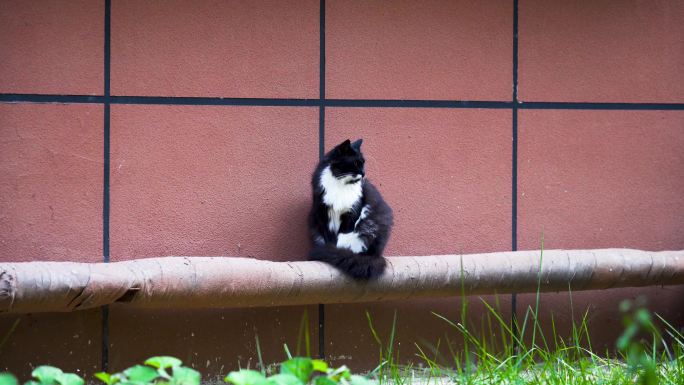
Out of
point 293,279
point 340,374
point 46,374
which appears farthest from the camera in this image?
point 293,279

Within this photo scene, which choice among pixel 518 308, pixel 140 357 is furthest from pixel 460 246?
pixel 140 357

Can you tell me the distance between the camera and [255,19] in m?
3.63

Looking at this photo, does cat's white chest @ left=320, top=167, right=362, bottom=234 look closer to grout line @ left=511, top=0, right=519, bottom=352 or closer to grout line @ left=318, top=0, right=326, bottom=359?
grout line @ left=318, top=0, right=326, bottom=359

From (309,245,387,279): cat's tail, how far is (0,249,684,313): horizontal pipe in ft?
0.11

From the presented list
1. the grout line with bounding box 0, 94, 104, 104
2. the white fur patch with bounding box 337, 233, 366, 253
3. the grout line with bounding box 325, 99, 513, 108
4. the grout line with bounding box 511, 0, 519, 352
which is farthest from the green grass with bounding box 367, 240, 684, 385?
the grout line with bounding box 0, 94, 104, 104

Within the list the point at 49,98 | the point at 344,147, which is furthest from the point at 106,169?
the point at 344,147

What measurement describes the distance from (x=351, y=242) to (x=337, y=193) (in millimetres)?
219

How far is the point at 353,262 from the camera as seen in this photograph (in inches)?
136

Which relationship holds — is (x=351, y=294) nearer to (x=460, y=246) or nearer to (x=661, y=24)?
(x=460, y=246)

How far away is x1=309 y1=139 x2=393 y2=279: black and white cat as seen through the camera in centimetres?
347

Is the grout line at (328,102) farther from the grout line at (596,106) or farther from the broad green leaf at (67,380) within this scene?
the broad green leaf at (67,380)

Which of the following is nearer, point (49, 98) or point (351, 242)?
point (49, 98)

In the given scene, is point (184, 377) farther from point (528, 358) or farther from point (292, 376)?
point (528, 358)

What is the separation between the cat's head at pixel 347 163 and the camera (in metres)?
3.46
